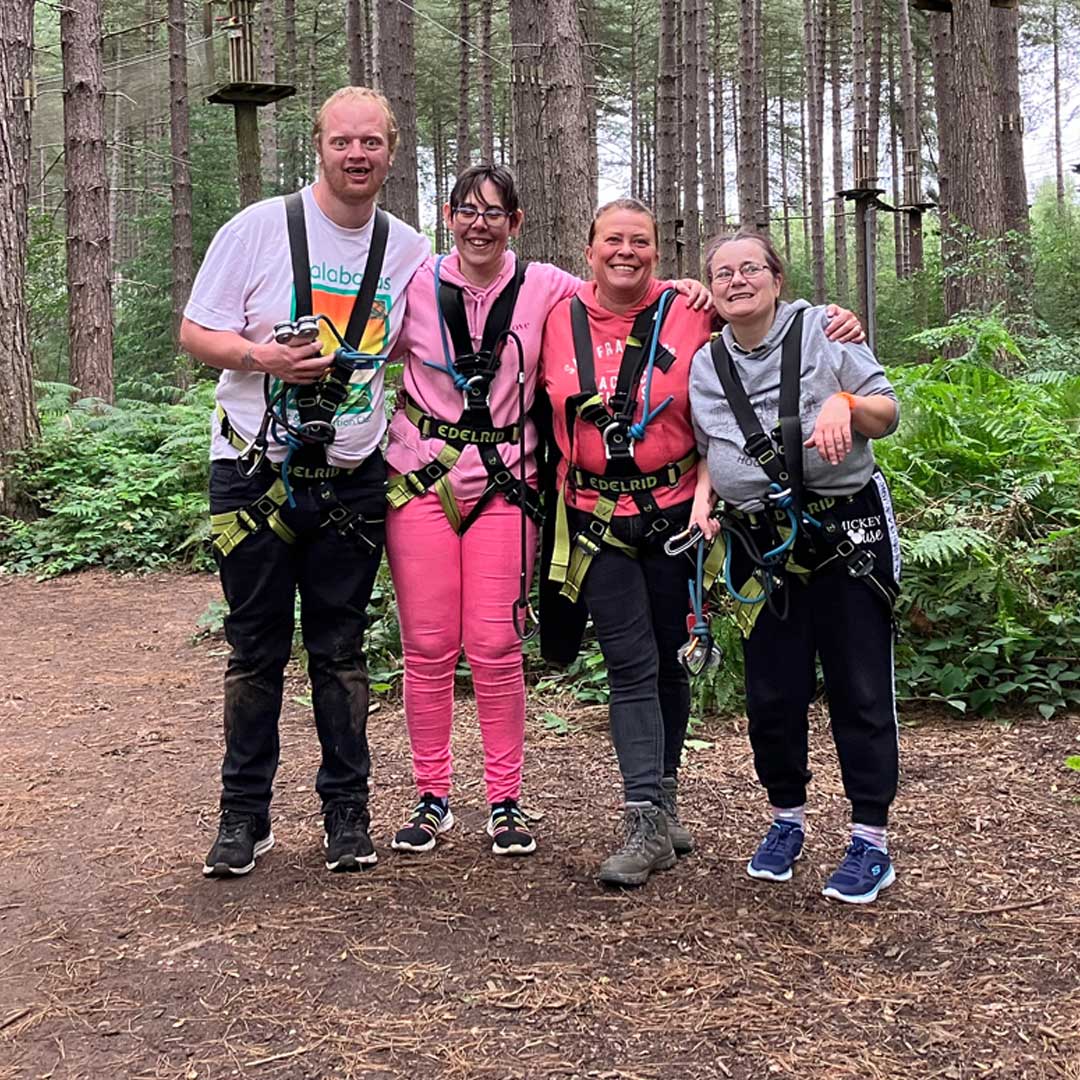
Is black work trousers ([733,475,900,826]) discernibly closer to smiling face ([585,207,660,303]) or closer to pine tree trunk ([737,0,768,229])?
smiling face ([585,207,660,303])


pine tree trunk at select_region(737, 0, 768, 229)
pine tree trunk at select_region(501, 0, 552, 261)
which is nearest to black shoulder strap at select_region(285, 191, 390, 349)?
pine tree trunk at select_region(501, 0, 552, 261)

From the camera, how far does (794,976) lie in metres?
3.17

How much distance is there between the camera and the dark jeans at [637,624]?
3875 mm

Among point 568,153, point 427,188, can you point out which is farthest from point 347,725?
point 427,188

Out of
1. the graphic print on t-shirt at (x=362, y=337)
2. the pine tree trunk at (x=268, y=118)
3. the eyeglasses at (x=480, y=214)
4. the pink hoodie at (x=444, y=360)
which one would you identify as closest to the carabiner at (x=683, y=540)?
the pink hoodie at (x=444, y=360)

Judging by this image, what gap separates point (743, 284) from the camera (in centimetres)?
358

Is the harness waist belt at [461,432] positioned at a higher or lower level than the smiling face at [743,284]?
lower

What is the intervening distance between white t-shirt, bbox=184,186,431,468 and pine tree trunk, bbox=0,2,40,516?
8253mm

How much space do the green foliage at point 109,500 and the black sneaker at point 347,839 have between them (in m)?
6.88

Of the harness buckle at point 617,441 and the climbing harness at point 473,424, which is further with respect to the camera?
the climbing harness at point 473,424

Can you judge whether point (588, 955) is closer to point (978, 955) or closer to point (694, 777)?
point (978, 955)

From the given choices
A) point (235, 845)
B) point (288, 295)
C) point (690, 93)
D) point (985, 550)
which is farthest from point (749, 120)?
point (235, 845)

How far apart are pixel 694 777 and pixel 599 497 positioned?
5.48 feet

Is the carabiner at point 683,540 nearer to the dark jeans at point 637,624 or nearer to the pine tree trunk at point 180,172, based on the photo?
the dark jeans at point 637,624
